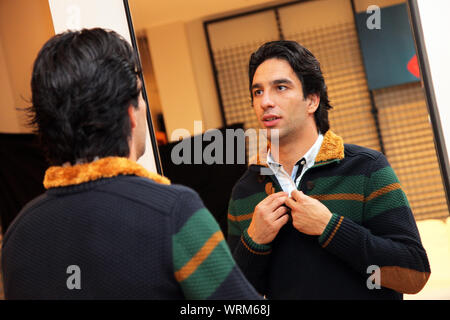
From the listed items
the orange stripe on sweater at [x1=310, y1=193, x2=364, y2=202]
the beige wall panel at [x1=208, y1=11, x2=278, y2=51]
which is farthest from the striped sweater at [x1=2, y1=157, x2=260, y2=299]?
the beige wall panel at [x1=208, y1=11, x2=278, y2=51]

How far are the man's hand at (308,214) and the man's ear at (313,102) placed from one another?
0.98ft

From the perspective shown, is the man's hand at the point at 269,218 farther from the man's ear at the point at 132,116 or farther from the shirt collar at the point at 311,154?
the man's ear at the point at 132,116

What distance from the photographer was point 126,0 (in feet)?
5.28

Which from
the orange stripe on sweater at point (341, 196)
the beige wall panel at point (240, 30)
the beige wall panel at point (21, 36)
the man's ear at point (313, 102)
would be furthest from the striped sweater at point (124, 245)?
the beige wall panel at point (21, 36)

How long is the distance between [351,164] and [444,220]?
19.6 inches

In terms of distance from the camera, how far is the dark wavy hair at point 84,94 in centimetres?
75

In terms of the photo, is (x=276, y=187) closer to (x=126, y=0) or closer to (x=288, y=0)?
(x=288, y=0)

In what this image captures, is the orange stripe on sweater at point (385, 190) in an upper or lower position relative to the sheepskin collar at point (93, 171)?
lower

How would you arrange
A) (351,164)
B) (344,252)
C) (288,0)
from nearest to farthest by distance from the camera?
(344,252)
(351,164)
(288,0)

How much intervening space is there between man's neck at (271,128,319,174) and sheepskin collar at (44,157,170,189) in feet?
2.00

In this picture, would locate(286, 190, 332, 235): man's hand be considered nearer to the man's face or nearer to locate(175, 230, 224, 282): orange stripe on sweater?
the man's face

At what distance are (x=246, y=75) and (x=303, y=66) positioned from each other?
367mm

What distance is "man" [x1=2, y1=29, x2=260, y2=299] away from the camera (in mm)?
706
